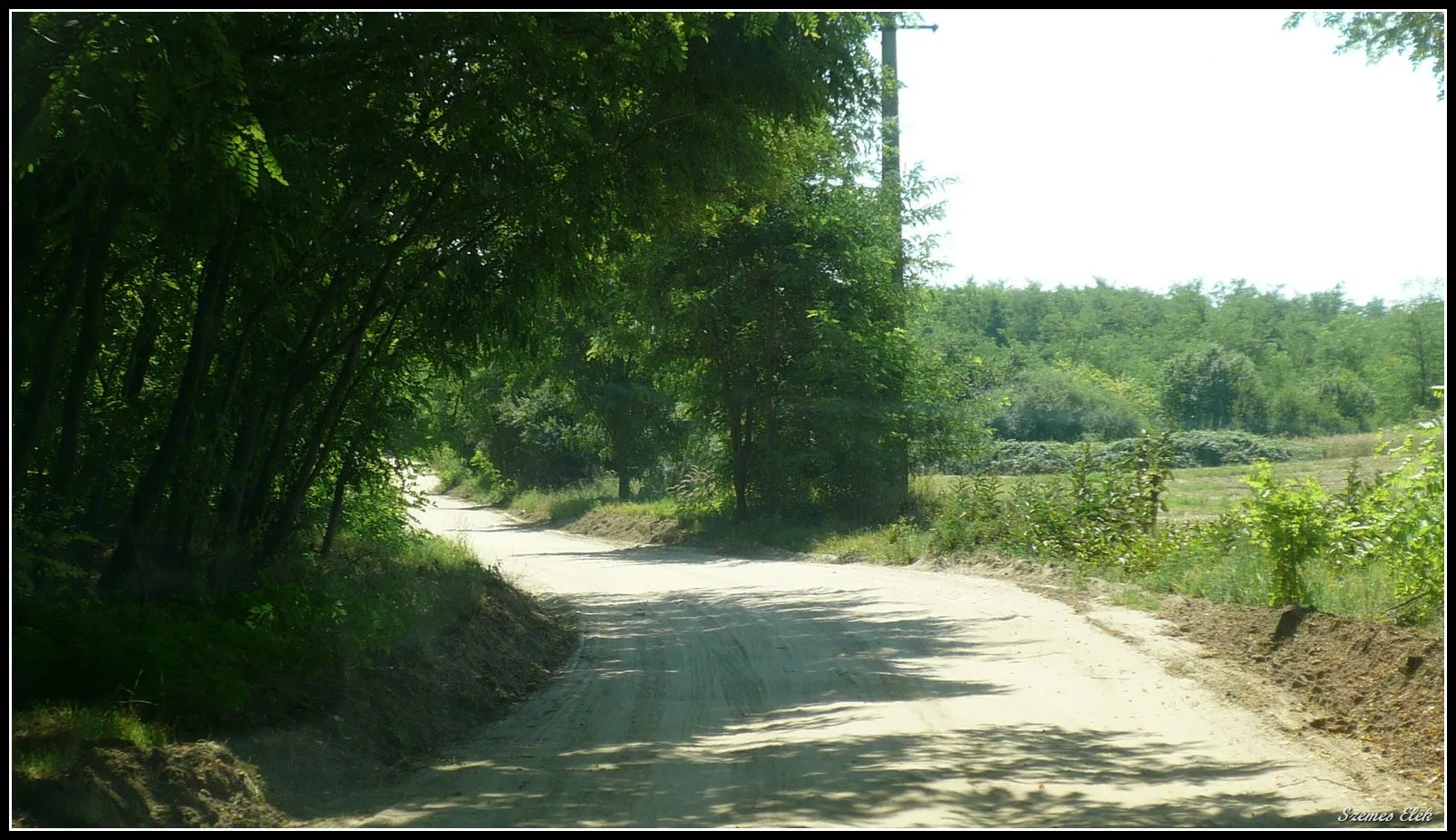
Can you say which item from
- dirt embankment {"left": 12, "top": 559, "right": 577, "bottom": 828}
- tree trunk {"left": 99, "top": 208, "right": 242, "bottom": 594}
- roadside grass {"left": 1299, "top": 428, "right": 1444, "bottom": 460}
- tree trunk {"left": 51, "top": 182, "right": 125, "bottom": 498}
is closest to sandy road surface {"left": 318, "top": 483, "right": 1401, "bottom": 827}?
dirt embankment {"left": 12, "top": 559, "right": 577, "bottom": 828}

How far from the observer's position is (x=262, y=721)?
7125mm

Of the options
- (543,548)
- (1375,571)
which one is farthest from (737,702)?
(543,548)

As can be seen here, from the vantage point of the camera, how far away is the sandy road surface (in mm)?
5887

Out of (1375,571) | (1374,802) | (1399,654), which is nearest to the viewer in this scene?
(1374,802)

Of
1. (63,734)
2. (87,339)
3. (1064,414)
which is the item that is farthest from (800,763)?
(1064,414)

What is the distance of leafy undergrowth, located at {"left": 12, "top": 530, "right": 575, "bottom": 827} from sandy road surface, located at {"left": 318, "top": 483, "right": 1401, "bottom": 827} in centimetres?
50

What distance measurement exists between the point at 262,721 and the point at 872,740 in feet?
12.1

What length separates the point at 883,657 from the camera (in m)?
11.0

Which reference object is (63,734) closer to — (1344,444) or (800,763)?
(800,763)

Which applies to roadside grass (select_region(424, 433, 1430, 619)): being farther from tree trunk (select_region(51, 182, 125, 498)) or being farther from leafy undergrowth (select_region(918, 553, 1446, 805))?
tree trunk (select_region(51, 182, 125, 498))

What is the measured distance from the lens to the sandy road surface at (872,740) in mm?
5887

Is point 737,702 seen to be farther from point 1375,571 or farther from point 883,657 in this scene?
point 1375,571

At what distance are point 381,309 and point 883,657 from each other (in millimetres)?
5686

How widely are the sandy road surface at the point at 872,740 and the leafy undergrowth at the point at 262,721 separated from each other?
50cm
